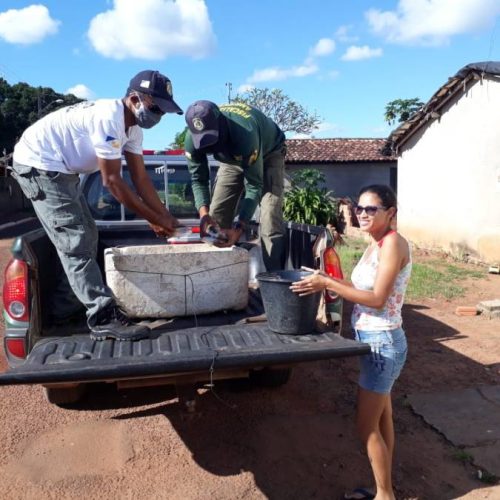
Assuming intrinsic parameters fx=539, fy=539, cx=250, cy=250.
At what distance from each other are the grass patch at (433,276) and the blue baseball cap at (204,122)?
4.92 meters

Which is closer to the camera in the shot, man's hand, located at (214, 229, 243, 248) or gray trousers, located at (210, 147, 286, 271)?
man's hand, located at (214, 229, 243, 248)

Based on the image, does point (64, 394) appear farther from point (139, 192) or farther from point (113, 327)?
point (139, 192)

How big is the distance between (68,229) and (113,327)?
66cm

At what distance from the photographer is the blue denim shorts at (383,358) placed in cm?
268

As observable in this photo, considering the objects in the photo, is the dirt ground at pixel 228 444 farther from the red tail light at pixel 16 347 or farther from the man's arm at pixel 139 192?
the man's arm at pixel 139 192

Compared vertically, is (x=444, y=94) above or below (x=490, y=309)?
above

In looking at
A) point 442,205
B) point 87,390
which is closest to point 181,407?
point 87,390

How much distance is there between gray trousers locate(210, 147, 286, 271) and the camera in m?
4.37

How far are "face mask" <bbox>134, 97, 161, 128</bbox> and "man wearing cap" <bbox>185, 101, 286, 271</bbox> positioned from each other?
20.3 inches

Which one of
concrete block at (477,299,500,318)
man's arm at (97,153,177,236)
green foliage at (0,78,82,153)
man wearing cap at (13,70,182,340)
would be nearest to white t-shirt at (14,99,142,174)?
man wearing cap at (13,70,182,340)

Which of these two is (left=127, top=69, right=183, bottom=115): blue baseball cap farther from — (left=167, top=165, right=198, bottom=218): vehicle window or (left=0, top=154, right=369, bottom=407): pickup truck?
(left=167, top=165, right=198, bottom=218): vehicle window

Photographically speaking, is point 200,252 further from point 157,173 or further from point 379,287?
point 157,173

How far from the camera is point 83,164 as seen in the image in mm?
3283

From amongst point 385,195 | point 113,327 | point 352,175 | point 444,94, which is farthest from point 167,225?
point 352,175
